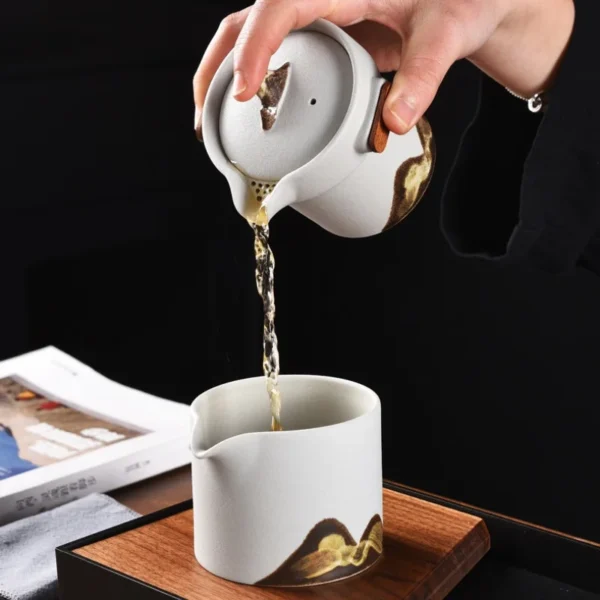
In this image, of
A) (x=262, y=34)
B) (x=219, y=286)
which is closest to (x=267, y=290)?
(x=262, y=34)

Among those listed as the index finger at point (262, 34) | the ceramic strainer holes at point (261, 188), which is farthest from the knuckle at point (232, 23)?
the ceramic strainer holes at point (261, 188)

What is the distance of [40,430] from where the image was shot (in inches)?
39.4

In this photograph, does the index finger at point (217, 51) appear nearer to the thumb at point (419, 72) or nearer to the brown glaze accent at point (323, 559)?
the thumb at point (419, 72)

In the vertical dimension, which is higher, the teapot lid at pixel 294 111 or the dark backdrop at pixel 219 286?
the teapot lid at pixel 294 111

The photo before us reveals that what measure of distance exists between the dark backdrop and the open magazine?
2.61ft

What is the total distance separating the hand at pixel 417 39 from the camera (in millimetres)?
670

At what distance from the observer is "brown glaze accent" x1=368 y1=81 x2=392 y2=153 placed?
662 mm

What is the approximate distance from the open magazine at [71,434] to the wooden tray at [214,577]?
0.57ft

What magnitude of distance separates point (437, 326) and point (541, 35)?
1.05 metres

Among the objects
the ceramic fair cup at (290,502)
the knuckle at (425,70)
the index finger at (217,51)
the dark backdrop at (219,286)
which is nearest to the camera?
the ceramic fair cup at (290,502)

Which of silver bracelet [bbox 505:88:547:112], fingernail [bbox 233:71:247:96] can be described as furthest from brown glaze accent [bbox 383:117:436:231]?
silver bracelet [bbox 505:88:547:112]

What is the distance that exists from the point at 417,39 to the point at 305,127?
0.20m

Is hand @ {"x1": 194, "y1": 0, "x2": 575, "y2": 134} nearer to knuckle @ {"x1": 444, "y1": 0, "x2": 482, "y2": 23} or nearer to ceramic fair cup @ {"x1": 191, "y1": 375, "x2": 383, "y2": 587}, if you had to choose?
knuckle @ {"x1": 444, "y1": 0, "x2": 482, "y2": 23}

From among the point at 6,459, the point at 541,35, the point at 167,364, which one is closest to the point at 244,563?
the point at 6,459
